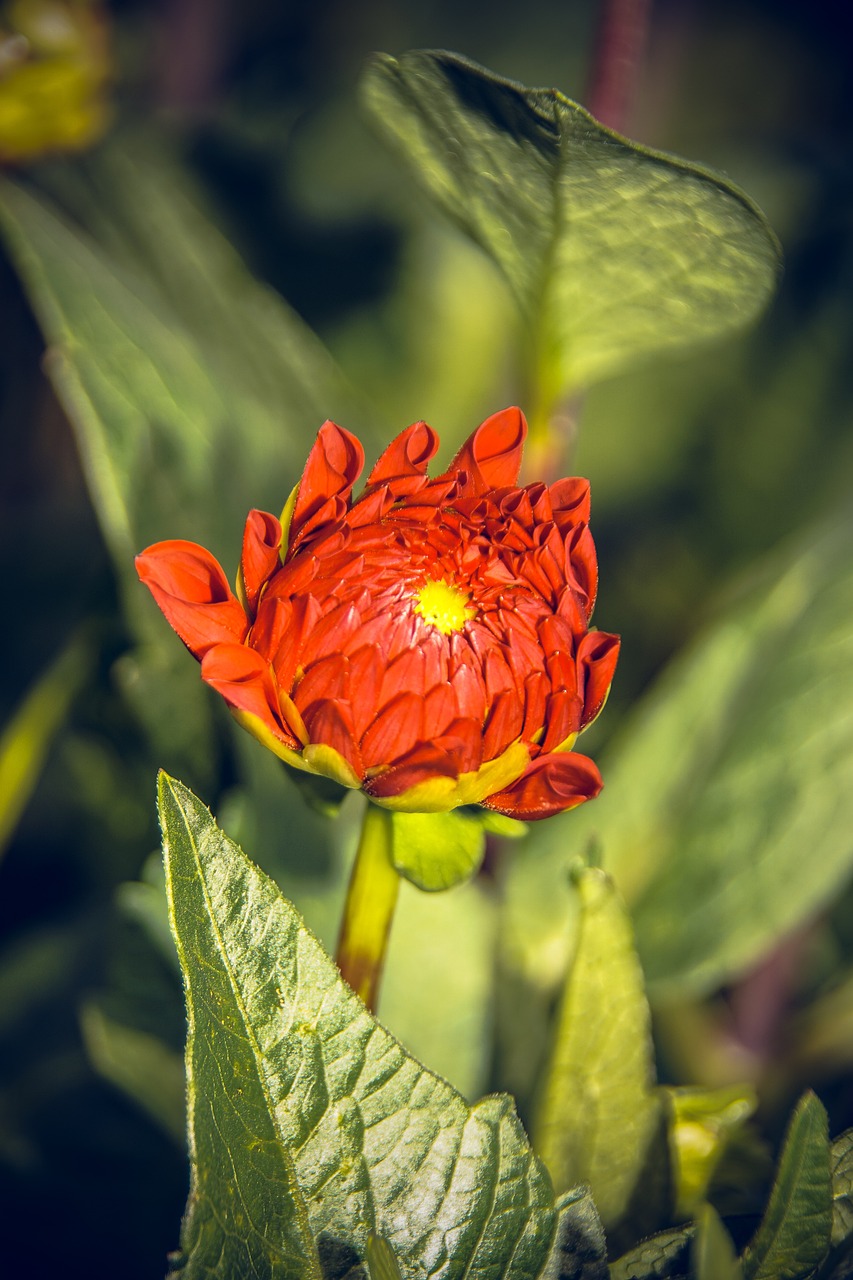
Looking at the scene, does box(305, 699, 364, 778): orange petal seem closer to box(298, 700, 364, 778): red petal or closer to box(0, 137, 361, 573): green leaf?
box(298, 700, 364, 778): red petal

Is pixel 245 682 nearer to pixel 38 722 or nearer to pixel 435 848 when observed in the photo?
pixel 435 848

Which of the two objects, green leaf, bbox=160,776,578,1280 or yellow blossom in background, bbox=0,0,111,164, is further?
yellow blossom in background, bbox=0,0,111,164

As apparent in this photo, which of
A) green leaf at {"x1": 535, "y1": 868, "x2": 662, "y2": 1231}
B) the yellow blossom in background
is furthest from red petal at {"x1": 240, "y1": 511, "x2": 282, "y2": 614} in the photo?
the yellow blossom in background

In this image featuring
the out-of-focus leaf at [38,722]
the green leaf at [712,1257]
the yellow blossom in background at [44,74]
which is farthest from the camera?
the yellow blossom in background at [44,74]

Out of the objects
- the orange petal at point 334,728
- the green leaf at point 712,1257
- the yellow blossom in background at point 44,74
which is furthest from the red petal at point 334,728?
the yellow blossom in background at point 44,74

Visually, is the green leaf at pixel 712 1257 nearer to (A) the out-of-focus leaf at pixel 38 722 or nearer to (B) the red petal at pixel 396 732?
(B) the red petal at pixel 396 732
